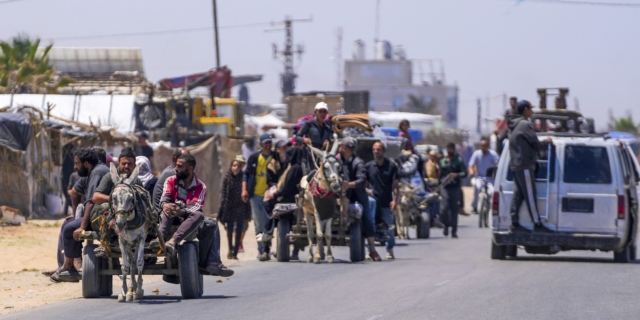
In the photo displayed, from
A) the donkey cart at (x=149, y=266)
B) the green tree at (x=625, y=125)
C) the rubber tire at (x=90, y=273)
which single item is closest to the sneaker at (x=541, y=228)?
the donkey cart at (x=149, y=266)

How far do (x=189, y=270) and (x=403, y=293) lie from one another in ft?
8.33

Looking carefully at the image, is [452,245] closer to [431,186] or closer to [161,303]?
[431,186]

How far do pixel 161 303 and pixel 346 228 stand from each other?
5.96 metres

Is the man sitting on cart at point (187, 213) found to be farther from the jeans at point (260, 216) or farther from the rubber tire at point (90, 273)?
the jeans at point (260, 216)

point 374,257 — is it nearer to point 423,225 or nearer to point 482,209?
point 423,225

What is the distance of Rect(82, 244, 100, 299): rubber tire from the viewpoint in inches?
463

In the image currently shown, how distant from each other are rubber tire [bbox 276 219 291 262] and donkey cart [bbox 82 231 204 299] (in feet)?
16.6

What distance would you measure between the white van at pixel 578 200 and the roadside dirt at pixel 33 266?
176 inches

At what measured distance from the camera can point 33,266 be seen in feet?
55.9

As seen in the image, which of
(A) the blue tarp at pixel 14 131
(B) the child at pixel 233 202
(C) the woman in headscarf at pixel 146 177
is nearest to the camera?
(C) the woman in headscarf at pixel 146 177

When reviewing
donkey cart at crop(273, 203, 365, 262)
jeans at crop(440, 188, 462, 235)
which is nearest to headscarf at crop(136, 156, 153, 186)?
donkey cart at crop(273, 203, 365, 262)

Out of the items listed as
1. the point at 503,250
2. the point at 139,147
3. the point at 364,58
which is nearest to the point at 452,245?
the point at 503,250

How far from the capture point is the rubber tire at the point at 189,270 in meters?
11.8

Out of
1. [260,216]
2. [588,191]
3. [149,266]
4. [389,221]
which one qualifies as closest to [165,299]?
[149,266]
